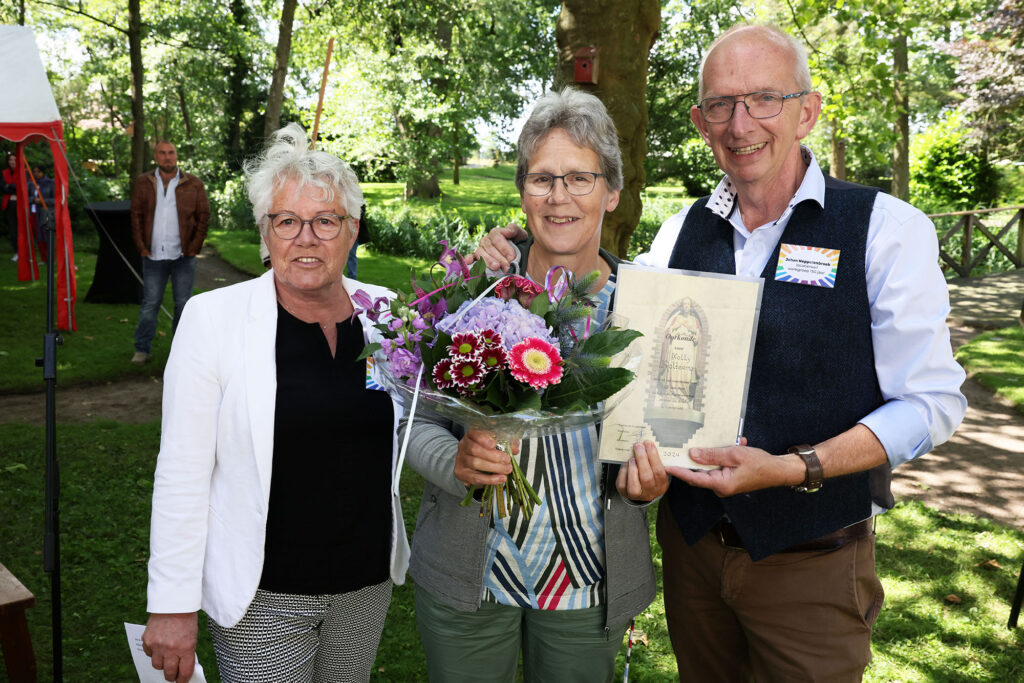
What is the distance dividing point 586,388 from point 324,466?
1045 mm

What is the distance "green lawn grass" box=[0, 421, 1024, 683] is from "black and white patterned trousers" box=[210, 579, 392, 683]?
143 centimetres

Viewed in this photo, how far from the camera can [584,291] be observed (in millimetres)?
1923

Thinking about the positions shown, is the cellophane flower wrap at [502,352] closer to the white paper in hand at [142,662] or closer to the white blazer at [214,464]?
the white blazer at [214,464]

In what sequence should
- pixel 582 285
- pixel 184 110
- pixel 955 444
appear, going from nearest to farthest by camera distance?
pixel 582 285
pixel 955 444
pixel 184 110

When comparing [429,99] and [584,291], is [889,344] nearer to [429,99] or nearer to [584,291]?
[584,291]

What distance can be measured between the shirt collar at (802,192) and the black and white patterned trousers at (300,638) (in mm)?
A: 1647

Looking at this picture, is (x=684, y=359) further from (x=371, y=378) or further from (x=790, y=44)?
(x=790, y=44)

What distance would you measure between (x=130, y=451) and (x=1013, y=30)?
72.5 ft

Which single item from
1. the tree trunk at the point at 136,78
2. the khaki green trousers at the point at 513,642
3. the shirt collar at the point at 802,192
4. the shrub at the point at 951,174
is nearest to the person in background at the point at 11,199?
the tree trunk at the point at 136,78

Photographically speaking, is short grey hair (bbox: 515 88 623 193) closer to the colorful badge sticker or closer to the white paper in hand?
the colorful badge sticker

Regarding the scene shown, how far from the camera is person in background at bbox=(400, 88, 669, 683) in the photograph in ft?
7.19

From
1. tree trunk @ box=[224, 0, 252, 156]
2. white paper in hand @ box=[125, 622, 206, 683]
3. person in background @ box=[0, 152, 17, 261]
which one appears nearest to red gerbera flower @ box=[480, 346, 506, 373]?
white paper in hand @ box=[125, 622, 206, 683]

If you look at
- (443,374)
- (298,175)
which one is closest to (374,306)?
(443,374)

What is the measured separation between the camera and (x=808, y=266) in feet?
6.89
